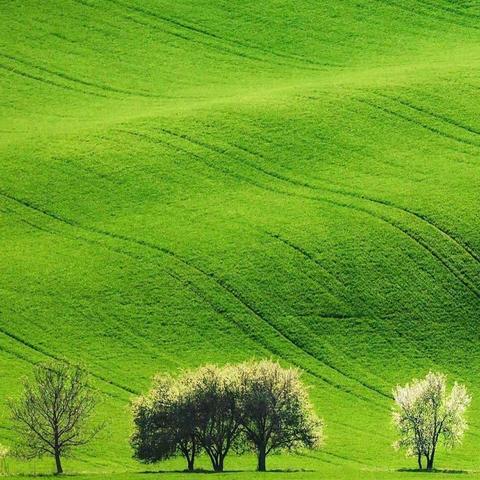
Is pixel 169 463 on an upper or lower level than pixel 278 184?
lower

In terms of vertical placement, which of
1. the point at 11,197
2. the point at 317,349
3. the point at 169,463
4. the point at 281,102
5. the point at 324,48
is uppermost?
the point at 324,48

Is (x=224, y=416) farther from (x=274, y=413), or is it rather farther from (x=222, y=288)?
(x=222, y=288)

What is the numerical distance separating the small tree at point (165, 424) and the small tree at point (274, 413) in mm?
2689

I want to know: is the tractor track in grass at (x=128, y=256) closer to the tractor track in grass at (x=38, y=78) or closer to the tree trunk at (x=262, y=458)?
the tree trunk at (x=262, y=458)

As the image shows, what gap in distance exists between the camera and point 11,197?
9275cm

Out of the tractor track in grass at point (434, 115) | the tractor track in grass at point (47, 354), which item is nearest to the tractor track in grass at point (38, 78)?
the tractor track in grass at point (434, 115)

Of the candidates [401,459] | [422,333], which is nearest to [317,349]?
[422,333]

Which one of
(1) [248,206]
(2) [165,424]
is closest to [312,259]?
(1) [248,206]

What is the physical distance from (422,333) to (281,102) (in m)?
27.7

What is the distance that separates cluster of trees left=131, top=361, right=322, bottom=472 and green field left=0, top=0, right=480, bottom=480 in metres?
2.33

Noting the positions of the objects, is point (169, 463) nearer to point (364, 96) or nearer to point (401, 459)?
point (401, 459)

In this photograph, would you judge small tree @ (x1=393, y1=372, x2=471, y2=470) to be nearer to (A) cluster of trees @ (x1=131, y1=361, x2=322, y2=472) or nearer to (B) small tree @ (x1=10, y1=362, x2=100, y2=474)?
(A) cluster of trees @ (x1=131, y1=361, x2=322, y2=472)

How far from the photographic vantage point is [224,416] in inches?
2516

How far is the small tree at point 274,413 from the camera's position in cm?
6406
